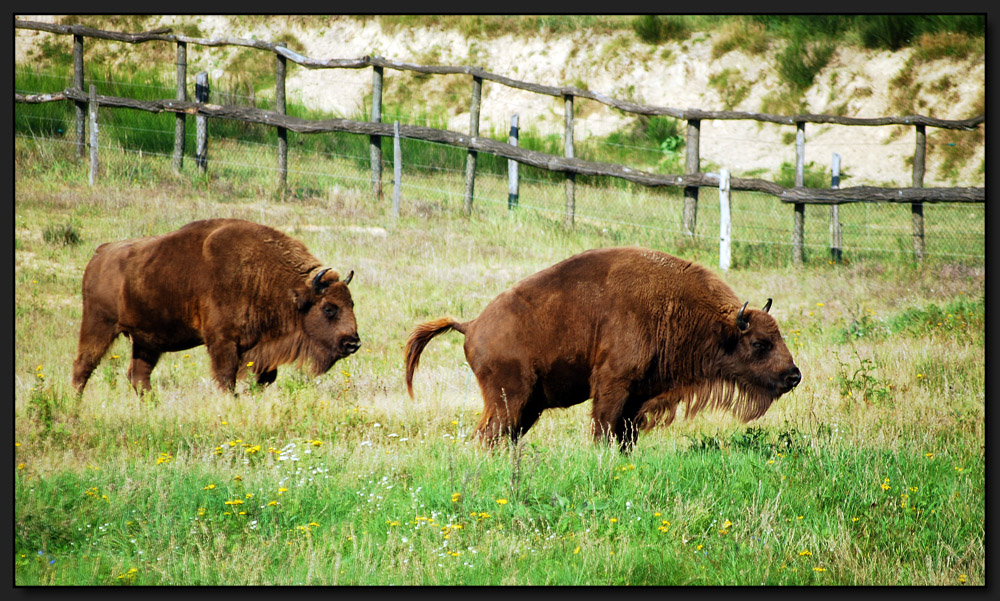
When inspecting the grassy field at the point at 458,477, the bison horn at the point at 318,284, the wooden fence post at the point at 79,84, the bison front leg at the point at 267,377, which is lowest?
the grassy field at the point at 458,477

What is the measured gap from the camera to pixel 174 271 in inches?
273

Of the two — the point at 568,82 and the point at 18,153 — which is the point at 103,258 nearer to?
the point at 18,153

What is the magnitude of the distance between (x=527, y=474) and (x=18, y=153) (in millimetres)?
9714

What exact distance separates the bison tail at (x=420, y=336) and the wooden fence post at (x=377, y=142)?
703 cm

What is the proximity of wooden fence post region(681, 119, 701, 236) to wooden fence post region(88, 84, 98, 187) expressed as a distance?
797cm

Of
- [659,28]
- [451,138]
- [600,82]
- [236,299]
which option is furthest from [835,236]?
[236,299]

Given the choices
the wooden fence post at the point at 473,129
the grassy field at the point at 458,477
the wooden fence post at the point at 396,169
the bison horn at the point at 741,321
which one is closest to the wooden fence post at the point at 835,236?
the grassy field at the point at 458,477

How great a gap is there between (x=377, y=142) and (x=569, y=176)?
2.88 m

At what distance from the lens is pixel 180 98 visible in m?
13.3

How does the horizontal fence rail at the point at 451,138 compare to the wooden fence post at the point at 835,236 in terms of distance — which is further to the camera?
the horizontal fence rail at the point at 451,138

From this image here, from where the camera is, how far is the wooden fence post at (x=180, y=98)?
12.8 meters

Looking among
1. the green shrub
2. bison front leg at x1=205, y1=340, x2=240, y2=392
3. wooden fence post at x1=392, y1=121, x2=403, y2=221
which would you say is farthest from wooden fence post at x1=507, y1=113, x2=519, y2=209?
bison front leg at x1=205, y1=340, x2=240, y2=392

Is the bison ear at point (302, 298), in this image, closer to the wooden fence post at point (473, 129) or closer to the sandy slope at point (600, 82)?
the wooden fence post at point (473, 129)

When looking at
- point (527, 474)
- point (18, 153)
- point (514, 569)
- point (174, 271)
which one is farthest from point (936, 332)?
point (18, 153)
